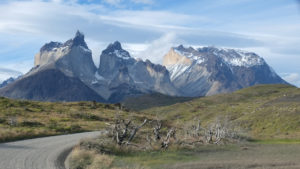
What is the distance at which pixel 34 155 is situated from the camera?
2945 cm

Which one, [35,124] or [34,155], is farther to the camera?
[35,124]

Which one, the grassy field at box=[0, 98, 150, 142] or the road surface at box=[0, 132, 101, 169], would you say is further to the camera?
the grassy field at box=[0, 98, 150, 142]

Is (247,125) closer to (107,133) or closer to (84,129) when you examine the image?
(84,129)

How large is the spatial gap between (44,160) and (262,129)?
3324 inches

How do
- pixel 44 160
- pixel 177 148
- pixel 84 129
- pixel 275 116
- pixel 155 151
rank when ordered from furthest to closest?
pixel 275 116 < pixel 84 129 < pixel 177 148 < pixel 155 151 < pixel 44 160

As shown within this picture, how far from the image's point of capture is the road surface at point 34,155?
83.1ft

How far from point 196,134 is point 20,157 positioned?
40437mm

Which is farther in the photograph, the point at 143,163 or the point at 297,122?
the point at 297,122

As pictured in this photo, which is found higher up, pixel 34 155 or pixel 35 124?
pixel 34 155

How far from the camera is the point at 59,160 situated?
28969 mm

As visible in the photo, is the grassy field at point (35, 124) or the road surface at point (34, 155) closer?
the road surface at point (34, 155)

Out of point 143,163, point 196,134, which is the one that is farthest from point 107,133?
point 196,134

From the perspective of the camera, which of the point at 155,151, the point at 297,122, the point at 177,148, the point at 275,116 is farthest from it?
the point at 275,116

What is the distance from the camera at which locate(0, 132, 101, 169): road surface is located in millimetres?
25344
